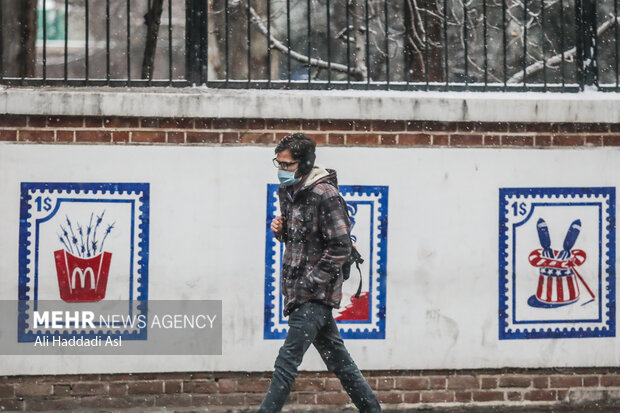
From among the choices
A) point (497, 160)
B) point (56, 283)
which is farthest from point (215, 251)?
point (497, 160)

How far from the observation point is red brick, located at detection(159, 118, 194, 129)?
6.45 metres

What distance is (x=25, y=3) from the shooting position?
6875 millimetres

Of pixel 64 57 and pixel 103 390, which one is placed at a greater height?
pixel 64 57

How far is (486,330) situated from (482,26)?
93.8 inches

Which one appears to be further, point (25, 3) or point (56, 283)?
point (25, 3)

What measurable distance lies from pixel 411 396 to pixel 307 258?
6.33 ft

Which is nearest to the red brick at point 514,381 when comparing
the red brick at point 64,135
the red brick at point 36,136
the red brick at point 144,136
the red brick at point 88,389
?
the red brick at point 88,389

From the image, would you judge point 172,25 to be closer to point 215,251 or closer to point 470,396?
point 215,251

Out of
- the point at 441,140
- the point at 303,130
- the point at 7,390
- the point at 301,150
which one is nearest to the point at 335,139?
the point at 303,130

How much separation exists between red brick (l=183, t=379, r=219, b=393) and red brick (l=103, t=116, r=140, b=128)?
5.88ft

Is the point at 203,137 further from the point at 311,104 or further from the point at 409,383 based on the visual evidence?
the point at 409,383

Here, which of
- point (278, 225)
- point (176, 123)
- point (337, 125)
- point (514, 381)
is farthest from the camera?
point (514, 381)

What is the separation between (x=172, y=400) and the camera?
21.3 feet

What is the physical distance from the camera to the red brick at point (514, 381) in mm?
6766
